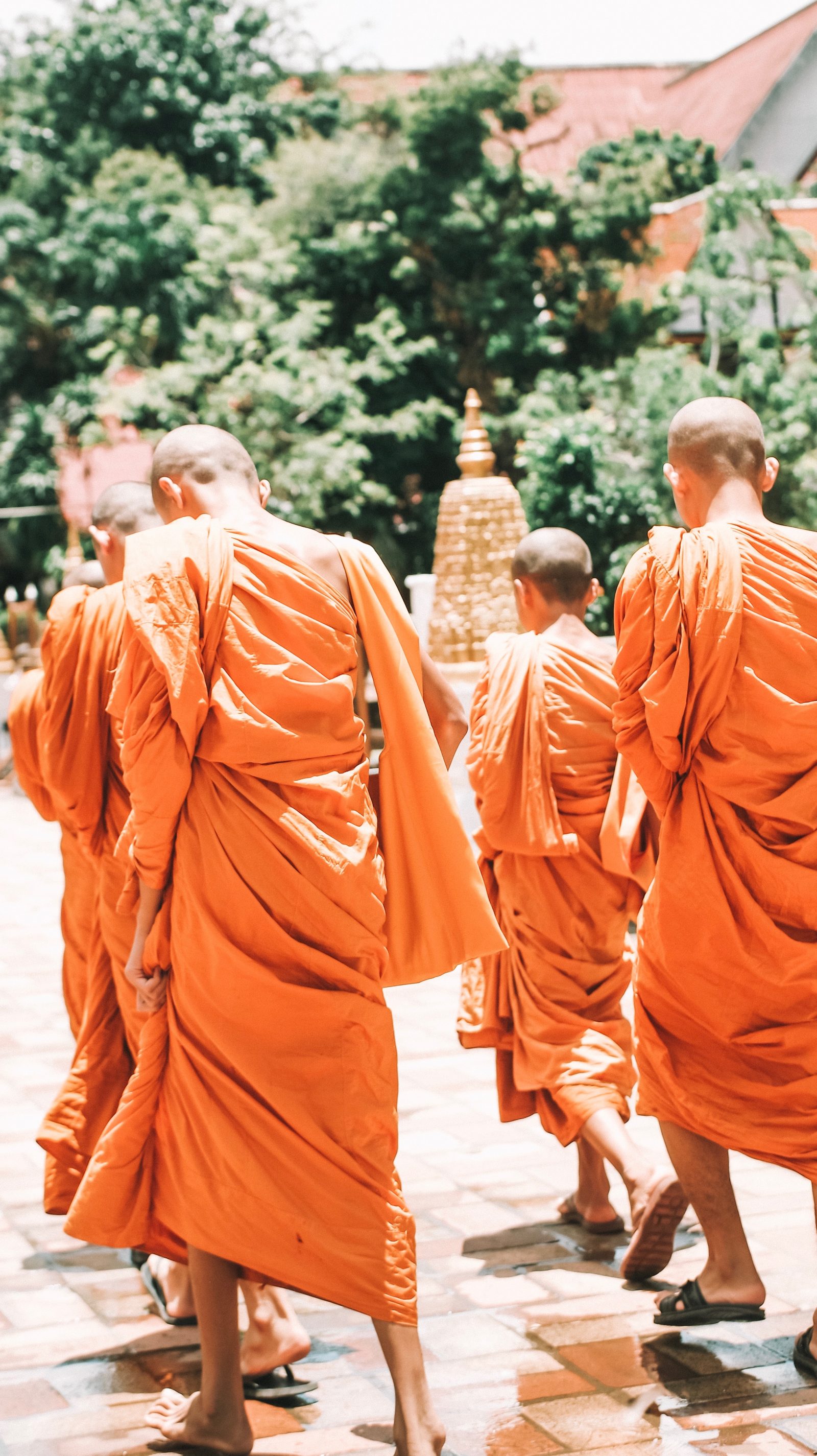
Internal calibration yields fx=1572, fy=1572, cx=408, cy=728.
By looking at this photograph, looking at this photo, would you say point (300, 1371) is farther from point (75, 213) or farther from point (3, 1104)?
point (75, 213)

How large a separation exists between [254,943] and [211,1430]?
927mm

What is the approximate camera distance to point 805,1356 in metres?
3.25

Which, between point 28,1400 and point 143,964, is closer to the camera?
Result: point 143,964

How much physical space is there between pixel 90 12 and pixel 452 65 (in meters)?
6.22

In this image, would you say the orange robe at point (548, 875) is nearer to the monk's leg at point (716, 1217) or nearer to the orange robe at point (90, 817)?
the monk's leg at point (716, 1217)

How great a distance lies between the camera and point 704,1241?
418 centimetres

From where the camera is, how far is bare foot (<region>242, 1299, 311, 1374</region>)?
3.34m

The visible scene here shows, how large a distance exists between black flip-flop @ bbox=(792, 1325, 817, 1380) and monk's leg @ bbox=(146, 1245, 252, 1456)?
1.14 m

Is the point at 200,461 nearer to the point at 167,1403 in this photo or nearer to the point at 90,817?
the point at 90,817

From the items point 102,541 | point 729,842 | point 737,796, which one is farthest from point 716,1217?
point 102,541

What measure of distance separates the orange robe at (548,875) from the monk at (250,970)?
1.33 metres

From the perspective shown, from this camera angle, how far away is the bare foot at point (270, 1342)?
3.34 metres

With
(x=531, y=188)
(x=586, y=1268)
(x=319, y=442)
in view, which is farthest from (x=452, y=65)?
(x=586, y=1268)

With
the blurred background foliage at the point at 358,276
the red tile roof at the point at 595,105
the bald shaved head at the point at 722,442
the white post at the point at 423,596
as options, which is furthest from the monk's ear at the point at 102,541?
the red tile roof at the point at 595,105
